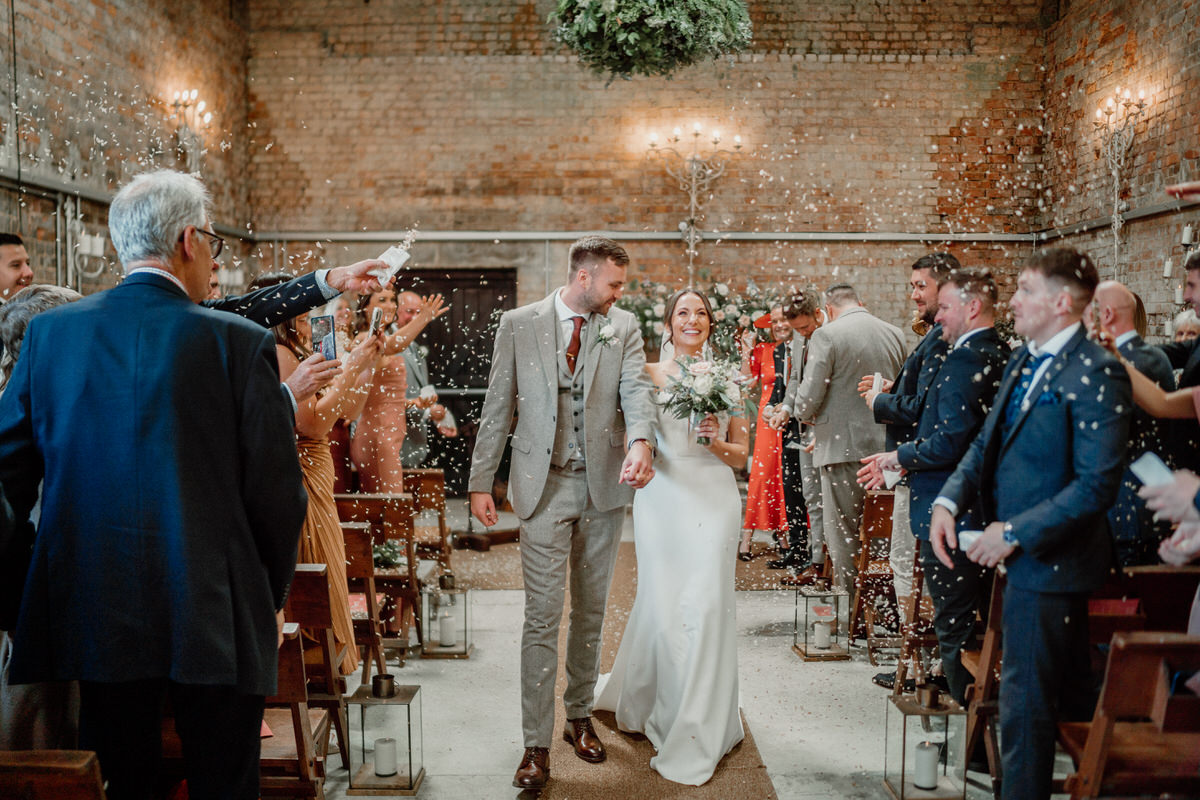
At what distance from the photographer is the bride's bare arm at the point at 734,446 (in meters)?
3.68

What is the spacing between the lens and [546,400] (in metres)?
3.39

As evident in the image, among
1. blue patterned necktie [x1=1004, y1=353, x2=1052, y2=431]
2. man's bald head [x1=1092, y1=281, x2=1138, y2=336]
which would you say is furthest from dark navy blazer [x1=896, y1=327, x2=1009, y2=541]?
blue patterned necktie [x1=1004, y1=353, x2=1052, y2=431]

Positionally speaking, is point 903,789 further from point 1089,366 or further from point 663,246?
point 663,246

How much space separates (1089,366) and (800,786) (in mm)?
1841

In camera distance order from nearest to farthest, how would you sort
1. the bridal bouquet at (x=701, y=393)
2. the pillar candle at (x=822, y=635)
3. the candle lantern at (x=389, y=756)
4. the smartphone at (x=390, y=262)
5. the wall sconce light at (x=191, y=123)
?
the smartphone at (x=390, y=262)
the candle lantern at (x=389, y=756)
the bridal bouquet at (x=701, y=393)
the pillar candle at (x=822, y=635)
the wall sconce light at (x=191, y=123)

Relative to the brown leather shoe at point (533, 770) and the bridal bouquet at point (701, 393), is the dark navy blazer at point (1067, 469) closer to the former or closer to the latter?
the bridal bouquet at point (701, 393)

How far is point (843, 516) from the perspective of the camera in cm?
540

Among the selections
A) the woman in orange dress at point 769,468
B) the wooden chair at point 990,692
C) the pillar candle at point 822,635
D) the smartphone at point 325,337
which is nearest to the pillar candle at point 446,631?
the pillar candle at point 822,635

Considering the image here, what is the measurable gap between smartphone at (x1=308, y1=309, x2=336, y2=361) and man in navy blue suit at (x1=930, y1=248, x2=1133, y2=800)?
2012 millimetres

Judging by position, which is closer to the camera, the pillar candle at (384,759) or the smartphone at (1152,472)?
the smartphone at (1152,472)

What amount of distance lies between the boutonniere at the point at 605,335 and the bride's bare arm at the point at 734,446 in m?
0.60

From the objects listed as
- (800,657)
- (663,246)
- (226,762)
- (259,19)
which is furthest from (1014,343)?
(259,19)

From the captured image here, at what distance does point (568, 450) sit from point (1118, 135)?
7703 mm

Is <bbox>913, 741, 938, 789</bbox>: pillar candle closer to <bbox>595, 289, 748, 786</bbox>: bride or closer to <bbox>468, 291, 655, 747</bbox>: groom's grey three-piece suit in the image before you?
<bbox>595, 289, 748, 786</bbox>: bride
